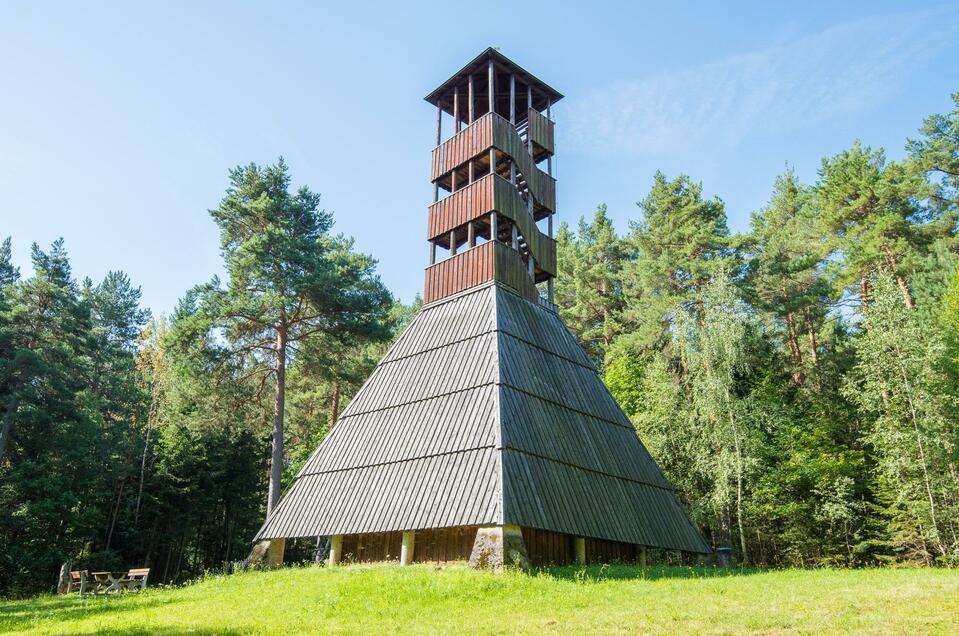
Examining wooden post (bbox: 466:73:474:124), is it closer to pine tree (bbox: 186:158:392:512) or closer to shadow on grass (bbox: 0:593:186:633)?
pine tree (bbox: 186:158:392:512)

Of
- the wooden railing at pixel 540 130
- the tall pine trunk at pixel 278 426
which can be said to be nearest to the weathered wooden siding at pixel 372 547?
the tall pine trunk at pixel 278 426

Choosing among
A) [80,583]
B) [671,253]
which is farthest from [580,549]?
[671,253]

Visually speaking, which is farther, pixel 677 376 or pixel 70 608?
pixel 677 376

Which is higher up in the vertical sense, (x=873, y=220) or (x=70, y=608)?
(x=873, y=220)

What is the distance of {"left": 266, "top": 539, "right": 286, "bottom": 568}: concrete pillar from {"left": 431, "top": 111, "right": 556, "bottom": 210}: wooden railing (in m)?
13.5

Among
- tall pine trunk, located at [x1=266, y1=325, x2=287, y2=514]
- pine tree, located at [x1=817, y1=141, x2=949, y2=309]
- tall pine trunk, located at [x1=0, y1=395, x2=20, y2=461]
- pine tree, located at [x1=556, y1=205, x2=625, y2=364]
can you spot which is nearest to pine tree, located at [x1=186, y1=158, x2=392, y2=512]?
tall pine trunk, located at [x1=266, y1=325, x2=287, y2=514]

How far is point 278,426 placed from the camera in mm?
26672

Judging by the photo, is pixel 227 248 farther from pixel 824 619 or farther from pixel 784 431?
pixel 824 619

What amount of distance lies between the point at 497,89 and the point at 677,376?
15425 millimetres

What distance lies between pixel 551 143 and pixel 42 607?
837 inches

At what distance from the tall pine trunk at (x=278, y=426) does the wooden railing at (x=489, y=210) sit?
887 centimetres

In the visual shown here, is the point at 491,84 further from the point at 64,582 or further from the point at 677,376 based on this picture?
the point at 64,582

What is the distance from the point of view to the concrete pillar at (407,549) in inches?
616

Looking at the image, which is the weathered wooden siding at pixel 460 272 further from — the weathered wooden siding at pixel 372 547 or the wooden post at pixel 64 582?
the wooden post at pixel 64 582
